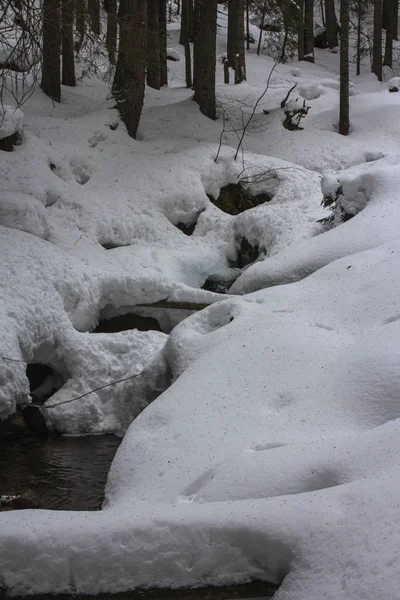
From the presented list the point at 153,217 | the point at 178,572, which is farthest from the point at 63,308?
the point at 178,572

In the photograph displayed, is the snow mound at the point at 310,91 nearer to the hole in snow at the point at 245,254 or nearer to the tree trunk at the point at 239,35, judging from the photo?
the tree trunk at the point at 239,35

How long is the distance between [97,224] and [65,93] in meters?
6.40

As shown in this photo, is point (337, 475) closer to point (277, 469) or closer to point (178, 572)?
point (277, 469)

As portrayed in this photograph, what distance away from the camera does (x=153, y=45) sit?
11.8 metres

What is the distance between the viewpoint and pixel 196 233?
436 inches

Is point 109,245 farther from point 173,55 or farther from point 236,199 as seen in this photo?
point 173,55

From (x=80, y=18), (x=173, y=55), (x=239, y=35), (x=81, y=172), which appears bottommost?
(x=81, y=172)

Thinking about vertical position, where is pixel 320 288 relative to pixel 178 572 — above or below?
below

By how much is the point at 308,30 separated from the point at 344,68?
12.7m

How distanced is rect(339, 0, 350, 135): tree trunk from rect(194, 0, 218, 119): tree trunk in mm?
2718

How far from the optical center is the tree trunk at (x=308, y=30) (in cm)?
2448

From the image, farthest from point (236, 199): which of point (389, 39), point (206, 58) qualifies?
point (389, 39)

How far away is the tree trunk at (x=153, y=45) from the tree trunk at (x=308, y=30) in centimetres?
952

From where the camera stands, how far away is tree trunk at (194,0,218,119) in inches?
537
